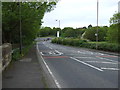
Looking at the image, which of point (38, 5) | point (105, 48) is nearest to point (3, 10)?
point (38, 5)

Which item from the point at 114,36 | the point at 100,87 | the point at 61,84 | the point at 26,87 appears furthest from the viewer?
the point at 114,36

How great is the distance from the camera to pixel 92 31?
91.0 m

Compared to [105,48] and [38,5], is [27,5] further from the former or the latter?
[105,48]

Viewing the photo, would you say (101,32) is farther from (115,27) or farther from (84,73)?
(84,73)

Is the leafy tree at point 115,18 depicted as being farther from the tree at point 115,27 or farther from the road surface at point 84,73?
the road surface at point 84,73

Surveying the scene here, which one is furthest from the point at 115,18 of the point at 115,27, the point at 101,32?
the point at 101,32

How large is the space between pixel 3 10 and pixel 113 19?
2200 cm

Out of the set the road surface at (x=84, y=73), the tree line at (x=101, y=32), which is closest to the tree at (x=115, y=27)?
the tree line at (x=101, y=32)

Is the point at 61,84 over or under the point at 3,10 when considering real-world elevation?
under

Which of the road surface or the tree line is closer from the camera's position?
the road surface

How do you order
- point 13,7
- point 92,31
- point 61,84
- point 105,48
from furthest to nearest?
point 92,31 → point 105,48 → point 13,7 → point 61,84

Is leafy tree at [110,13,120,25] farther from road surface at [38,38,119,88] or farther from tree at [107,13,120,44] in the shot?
road surface at [38,38,119,88]

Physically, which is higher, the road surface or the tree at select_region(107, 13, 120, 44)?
the tree at select_region(107, 13, 120, 44)

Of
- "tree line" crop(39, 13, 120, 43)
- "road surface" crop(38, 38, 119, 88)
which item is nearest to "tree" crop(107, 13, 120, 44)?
"tree line" crop(39, 13, 120, 43)
